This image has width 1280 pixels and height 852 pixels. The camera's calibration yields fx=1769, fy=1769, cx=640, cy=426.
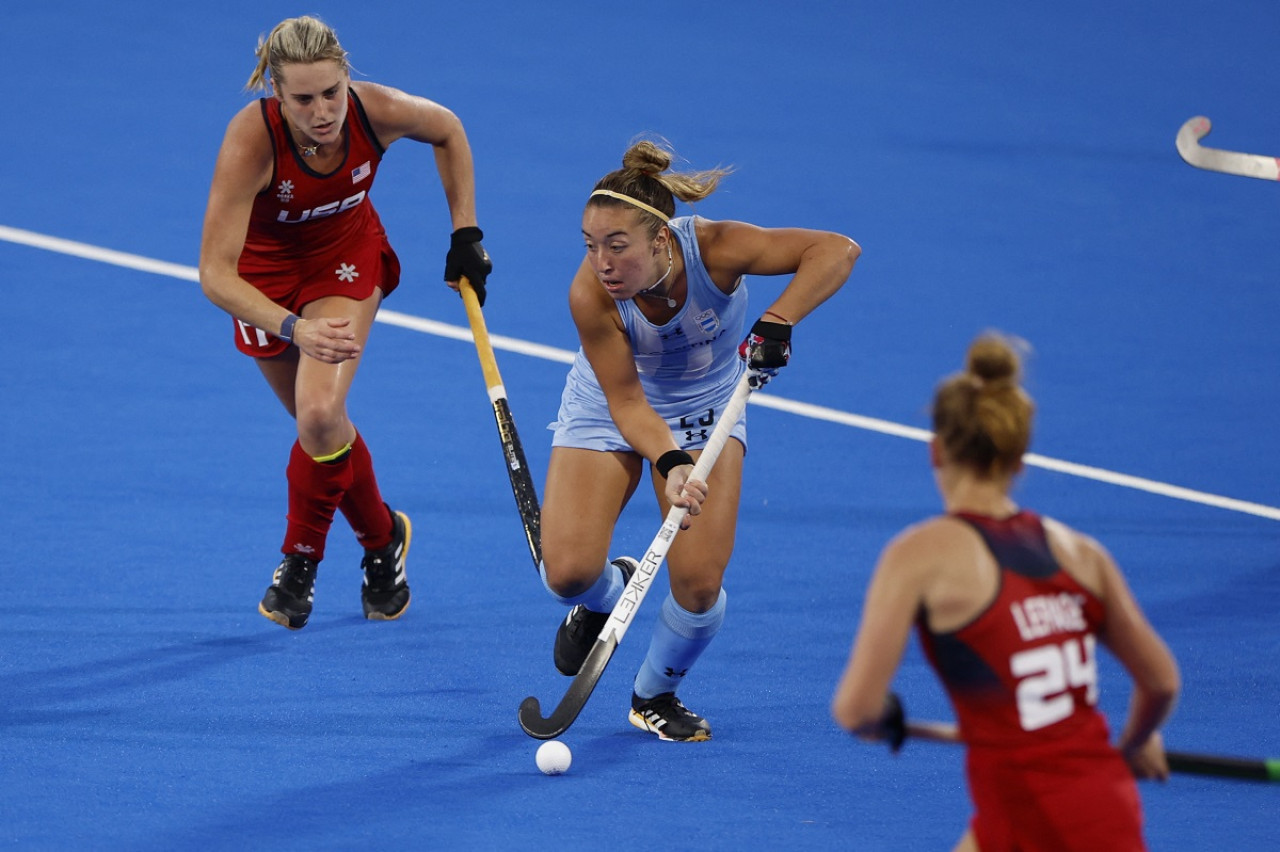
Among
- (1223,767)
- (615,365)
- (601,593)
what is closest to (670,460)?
(615,365)

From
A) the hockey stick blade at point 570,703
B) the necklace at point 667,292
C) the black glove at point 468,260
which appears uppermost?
the black glove at point 468,260

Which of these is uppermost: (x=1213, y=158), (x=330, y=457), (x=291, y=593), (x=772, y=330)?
(x=1213, y=158)

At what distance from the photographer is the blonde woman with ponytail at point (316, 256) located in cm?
454

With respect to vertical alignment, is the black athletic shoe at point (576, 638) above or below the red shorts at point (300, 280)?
below

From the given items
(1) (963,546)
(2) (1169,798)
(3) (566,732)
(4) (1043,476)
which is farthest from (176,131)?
(1) (963,546)

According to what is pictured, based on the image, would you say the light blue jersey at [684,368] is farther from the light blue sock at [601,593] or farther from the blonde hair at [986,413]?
the blonde hair at [986,413]

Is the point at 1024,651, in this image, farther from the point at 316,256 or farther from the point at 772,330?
the point at 316,256

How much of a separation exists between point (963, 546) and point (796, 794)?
1.81 meters

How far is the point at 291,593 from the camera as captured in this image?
16.5 feet

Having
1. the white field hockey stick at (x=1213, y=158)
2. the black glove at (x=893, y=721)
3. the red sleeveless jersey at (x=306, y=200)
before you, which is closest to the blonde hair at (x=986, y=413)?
the black glove at (x=893, y=721)

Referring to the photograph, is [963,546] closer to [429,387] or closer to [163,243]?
[429,387]

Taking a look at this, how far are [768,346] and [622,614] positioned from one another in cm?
74

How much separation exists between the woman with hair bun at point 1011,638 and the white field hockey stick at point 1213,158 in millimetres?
2755

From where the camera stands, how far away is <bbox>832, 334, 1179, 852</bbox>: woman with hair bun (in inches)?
99.3
